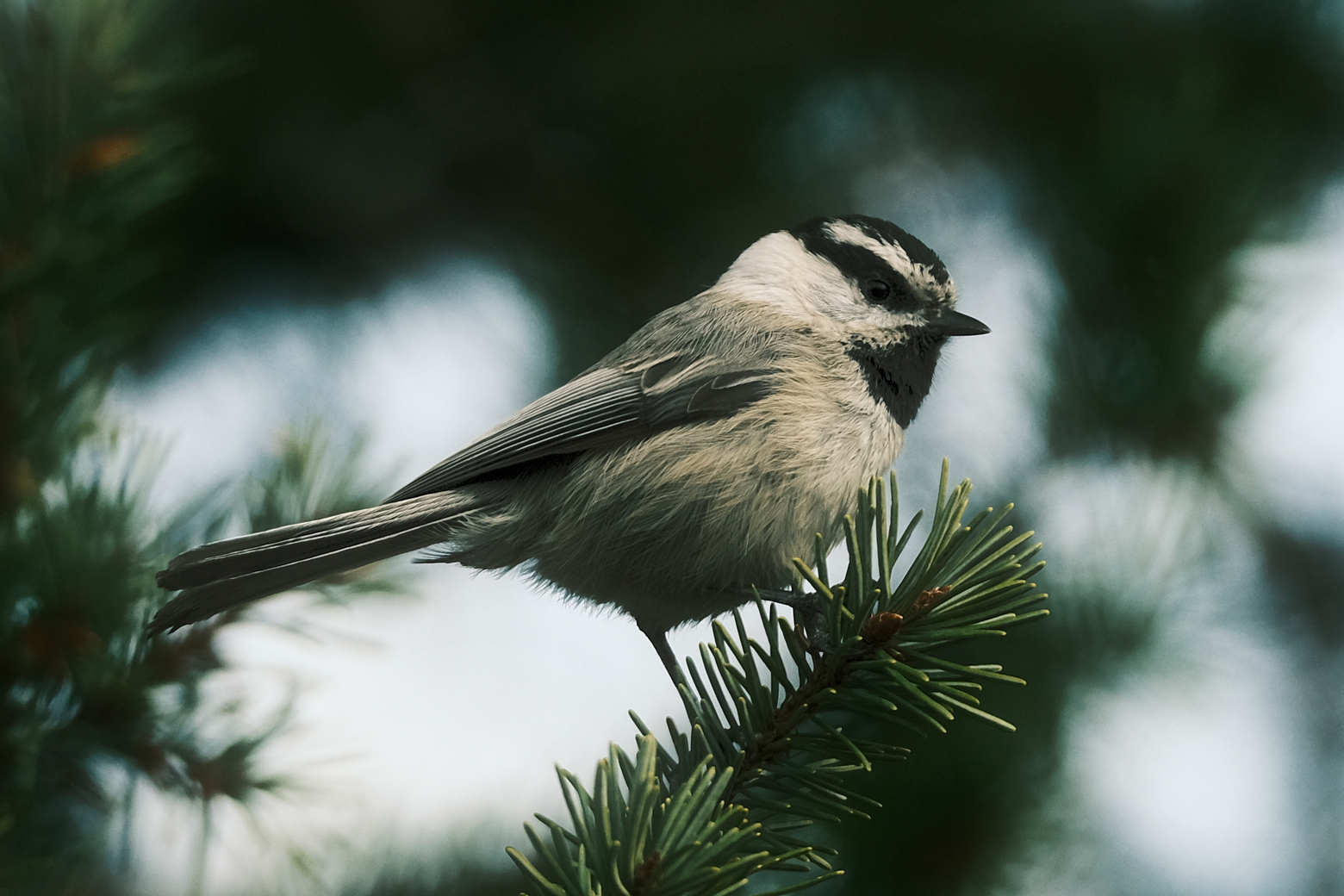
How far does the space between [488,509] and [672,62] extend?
1031mm

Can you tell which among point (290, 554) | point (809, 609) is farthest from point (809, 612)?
point (290, 554)

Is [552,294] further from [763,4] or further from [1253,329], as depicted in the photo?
[1253,329]

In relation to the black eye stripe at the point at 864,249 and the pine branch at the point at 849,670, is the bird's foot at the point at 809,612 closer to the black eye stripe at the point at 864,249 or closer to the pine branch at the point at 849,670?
the pine branch at the point at 849,670

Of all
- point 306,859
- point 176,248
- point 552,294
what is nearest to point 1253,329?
point 552,294

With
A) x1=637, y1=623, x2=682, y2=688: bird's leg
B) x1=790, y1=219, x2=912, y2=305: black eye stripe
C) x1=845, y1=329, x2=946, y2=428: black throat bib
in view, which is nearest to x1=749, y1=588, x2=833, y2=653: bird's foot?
x1=637, y1=623, x2=682, y2=688: bird's leg

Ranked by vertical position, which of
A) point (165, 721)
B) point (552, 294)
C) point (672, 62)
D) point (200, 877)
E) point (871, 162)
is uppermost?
point (672, 62)

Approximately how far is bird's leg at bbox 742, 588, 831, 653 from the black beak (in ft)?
1.88

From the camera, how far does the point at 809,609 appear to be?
1380mm

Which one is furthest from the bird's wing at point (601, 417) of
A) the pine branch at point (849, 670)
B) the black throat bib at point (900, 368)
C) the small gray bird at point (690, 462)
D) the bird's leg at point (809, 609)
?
the pine branch at point (849, 670)

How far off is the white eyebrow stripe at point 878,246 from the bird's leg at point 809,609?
655mm

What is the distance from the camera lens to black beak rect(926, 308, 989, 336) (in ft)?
5.92

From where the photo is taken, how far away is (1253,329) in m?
1.64

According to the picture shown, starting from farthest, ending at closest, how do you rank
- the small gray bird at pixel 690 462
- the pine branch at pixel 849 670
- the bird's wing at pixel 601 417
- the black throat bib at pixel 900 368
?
1. the black throat bib at pixel 900 368
2. the bird's wing at pixel 601 417
3. the small gray bird at pixel 690 462
4. the pine branch at pixel 849 670

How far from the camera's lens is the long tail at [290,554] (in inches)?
47.8
